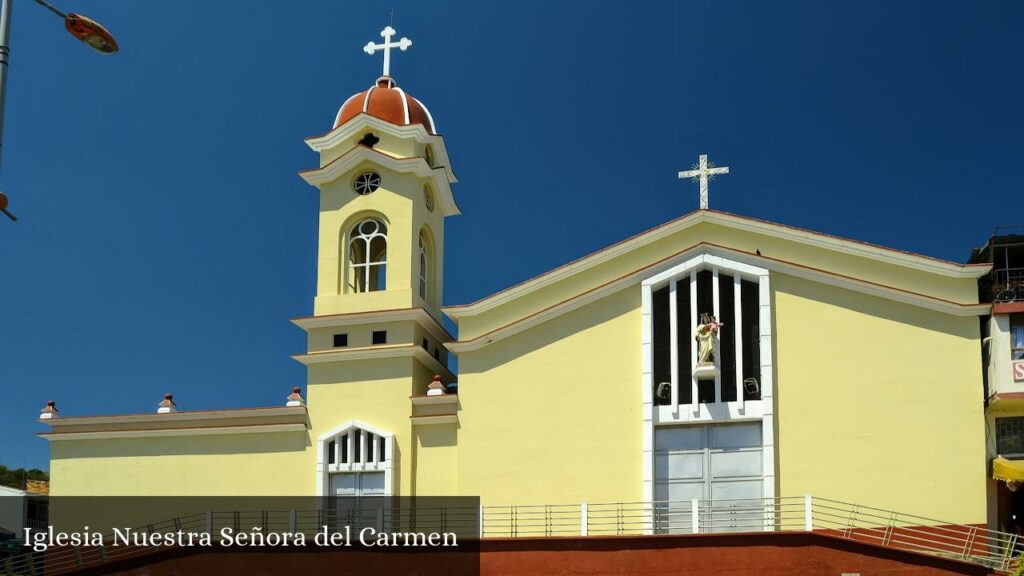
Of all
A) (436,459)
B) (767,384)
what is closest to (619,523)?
(767,384)

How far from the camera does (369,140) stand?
121ft

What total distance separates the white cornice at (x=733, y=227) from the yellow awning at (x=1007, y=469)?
4260mm

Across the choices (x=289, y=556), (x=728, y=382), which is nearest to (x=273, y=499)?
(x=289, y=556)

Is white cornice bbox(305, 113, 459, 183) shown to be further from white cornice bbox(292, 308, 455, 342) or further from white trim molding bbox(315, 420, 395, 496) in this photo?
white trim molding bbox(315, 420, 395, 496)

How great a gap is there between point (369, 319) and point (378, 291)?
954 millimetres

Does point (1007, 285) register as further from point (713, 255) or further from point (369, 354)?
point (369, 354)

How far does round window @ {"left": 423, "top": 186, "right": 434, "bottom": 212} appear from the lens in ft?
122

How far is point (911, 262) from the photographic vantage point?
30.3 metres

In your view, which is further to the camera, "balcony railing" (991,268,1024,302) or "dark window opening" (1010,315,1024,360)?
"balcony railing" (991,268,1024,302)

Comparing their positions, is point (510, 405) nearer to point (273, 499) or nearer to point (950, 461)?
point (273, 499)

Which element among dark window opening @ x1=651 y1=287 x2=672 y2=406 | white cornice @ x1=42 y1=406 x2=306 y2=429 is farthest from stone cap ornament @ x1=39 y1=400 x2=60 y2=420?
dark window opening @ x1=651 y1=287 x2=672 y2=406

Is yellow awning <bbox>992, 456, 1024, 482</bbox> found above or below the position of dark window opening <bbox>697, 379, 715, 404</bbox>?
below

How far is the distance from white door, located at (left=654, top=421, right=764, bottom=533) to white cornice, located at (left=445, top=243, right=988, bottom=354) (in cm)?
371

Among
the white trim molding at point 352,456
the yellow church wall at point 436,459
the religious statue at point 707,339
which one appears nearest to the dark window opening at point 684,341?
the religious statue at point 707,339
